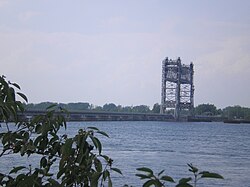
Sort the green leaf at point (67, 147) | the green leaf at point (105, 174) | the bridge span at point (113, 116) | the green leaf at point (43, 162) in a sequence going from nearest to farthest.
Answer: the green leaf at point (105, 174)
the green leaf at point (67, 147)
the green leaf at point (43, 162)
the bridge span at point (113, 116)

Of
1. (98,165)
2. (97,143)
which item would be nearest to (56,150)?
(98,165)

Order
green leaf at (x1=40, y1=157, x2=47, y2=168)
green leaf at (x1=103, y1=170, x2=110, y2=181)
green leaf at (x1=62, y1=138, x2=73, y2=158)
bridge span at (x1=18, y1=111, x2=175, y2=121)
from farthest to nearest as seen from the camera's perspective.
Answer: bridge span at (x1=18, y1=111, x2=175, y2=121) < green leaf at (x1=40, y1=157, x2=47, y2=168) < green leaf at (x1=62, y1=138, x2=73, y2=158) < green leaf at (x1=103, y1=170, x2=110, y2=181)

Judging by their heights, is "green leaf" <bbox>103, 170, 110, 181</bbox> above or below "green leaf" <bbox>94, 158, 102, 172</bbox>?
below

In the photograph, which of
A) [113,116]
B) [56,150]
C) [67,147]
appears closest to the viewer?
[67,147]

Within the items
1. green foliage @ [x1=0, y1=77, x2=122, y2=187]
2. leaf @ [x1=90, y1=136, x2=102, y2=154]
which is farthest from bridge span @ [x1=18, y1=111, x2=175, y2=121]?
leaf @ [x1=90, y1=136, x2=102, y2=154]

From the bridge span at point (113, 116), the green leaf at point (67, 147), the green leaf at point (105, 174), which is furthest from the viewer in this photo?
the bridge span at point (113, 116)

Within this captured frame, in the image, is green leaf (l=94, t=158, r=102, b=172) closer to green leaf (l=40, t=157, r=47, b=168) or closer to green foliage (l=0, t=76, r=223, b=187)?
green foliage (l=0, t=76, r=223, b=187)

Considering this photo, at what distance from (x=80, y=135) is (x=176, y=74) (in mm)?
124507

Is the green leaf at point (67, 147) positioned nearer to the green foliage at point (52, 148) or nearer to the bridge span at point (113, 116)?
the green foliage at point (52, 148)

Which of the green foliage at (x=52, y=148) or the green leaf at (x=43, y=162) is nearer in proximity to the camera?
the green foliage at (x=52, y=148)

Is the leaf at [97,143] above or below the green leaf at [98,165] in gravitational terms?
above

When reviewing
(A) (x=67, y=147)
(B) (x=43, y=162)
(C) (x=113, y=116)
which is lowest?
(B) (x=43, y=162)

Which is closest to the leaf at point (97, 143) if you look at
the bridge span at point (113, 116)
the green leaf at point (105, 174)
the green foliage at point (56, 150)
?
the green foliage at point (56, 150)

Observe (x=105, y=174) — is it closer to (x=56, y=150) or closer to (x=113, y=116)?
(x=56, y=150)
